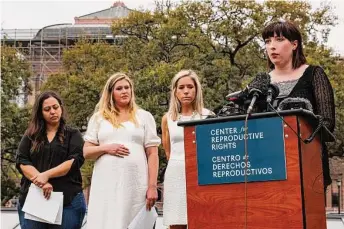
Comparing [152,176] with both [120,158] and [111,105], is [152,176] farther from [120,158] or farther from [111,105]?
[111,105]

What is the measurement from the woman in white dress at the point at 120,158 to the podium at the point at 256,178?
1517 millimetres

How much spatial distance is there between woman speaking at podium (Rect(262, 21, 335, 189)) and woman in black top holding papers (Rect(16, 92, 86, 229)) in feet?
6.61

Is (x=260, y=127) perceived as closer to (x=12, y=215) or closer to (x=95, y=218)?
(x=95, y=218)

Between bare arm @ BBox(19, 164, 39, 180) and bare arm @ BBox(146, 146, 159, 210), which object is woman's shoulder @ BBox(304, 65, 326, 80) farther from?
bare arm @ BBox(19, 164, 39, 180)

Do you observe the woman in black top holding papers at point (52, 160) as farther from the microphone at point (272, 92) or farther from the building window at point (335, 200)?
the building window at point (335, 200)

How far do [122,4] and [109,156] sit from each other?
2007 inches

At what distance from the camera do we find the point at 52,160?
194 inches

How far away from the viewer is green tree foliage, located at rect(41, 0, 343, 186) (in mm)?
23625

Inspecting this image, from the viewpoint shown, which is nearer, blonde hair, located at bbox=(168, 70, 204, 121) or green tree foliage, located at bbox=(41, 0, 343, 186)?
blonde hair, located at bbox=(168, 70, 204, 121)

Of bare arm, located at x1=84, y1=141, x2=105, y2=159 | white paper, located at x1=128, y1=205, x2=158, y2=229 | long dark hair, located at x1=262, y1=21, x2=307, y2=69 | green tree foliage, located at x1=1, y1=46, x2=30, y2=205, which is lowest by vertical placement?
white paper, located at x1=128, y1=205, x2=158, y2=229

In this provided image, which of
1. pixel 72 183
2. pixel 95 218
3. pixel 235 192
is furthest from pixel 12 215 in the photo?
pixel 235 192

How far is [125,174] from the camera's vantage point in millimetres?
4480

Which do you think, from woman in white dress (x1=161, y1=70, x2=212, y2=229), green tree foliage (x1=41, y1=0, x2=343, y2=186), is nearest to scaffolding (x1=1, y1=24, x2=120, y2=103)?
green tree foliage (x1=41, y1=0, x2=343, y2=186)

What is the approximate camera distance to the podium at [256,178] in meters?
2.79
